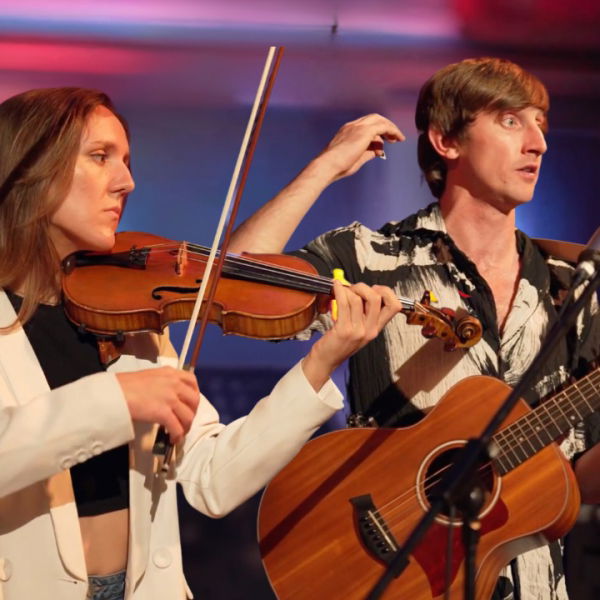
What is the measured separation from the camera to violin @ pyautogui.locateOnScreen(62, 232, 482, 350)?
6.81 feet

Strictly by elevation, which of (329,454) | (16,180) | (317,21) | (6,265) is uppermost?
(317,21)

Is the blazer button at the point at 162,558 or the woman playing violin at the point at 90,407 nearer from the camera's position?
the woman playing violin at the point at 90,407

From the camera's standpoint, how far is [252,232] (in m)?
2.63

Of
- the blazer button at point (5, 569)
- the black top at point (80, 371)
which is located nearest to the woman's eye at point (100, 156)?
the black top at point (80, 371)

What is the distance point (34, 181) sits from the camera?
2.12m

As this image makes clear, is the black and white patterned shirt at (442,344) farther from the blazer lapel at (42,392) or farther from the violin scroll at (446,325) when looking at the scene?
the blazer lapel at (42,392)

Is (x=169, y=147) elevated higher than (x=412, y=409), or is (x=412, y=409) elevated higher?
(x=169, y=147)

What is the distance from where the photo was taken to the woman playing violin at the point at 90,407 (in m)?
1.82

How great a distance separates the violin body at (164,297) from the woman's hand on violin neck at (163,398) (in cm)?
25

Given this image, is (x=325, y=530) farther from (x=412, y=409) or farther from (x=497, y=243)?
(x=497, y=243)

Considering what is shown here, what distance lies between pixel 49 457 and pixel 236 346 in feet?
5.97

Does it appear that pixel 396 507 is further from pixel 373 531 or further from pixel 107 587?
pixel 107 587

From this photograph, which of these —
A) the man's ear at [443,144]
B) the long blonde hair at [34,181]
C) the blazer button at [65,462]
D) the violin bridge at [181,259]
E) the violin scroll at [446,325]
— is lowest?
the blazer button at [65,462]

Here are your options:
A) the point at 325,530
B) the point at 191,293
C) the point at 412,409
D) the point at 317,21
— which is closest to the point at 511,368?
the point at 412,409
